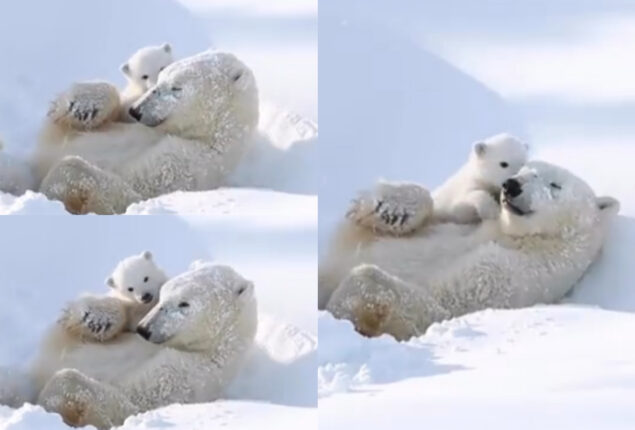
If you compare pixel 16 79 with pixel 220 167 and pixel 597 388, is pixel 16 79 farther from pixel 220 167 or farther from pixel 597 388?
pixel 597 388

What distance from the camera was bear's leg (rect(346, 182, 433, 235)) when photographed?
4234mm

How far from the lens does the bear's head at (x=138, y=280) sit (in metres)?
4.24

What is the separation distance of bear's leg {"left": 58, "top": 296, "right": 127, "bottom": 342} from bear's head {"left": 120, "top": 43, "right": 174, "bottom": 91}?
73cm

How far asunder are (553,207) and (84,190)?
140 centimetres

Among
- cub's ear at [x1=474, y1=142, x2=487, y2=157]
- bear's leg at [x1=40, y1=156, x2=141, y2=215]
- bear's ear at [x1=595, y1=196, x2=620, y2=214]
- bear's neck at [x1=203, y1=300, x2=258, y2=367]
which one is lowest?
bear's neck at [x1=203, y1=300, x2=258, y2=367]

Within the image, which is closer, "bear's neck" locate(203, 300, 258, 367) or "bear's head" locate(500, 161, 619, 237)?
"bear's neck" locate(203, 300, 258, 367)

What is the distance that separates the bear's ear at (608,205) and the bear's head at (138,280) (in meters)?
1.33

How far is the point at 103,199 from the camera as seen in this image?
12.7ft

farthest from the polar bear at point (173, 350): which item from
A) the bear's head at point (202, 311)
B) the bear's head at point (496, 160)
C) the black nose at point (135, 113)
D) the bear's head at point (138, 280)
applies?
the bear's head at point (496, 160)

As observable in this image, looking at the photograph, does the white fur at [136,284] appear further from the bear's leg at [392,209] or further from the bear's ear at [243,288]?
the bear's leg at [392,209]

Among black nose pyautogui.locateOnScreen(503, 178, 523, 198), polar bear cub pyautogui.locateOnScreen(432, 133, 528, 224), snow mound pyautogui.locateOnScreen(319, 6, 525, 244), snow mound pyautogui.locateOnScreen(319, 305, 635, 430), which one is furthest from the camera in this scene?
snow mound pyautogui.locateOnScreen(319, 6, 525, 244)

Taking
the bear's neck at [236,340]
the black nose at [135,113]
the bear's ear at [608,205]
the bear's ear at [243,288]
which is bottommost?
the bear's neck at [236,340]

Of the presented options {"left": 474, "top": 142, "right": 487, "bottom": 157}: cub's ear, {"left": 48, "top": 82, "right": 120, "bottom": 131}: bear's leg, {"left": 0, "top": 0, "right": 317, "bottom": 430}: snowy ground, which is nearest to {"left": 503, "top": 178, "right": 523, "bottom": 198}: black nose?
{"left": 474, "top": 142, "right": 487, "bottom": 157}: cub's ear

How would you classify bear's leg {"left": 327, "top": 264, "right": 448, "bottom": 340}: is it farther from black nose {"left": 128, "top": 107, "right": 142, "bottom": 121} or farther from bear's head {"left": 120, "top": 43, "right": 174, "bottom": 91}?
bear's head {"left": 120, "top": 43, "right": 174, "bottom": 91}
